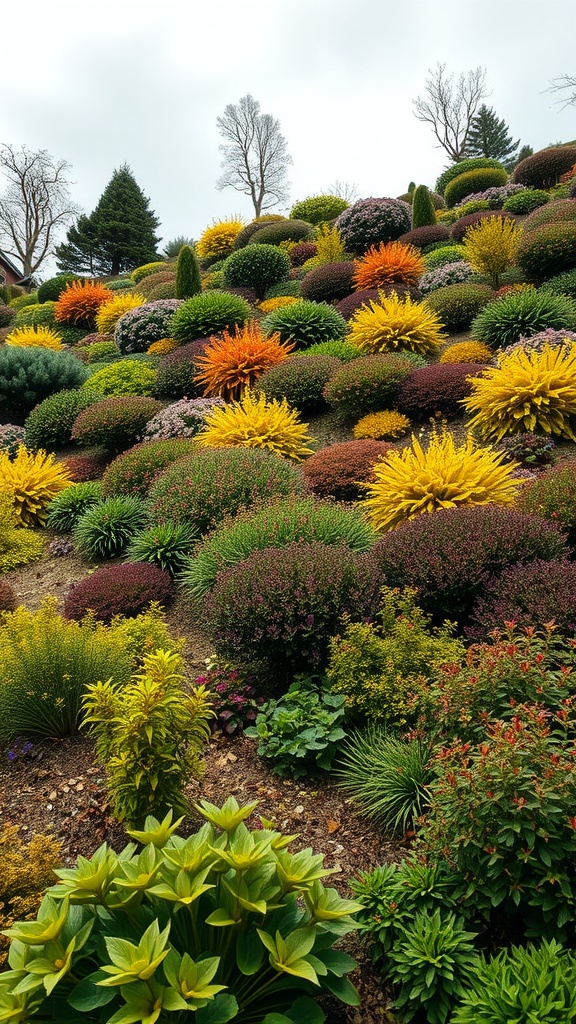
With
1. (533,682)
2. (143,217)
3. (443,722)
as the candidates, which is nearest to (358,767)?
(443,722)

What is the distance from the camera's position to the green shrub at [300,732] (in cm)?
384

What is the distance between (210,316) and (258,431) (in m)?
6.38

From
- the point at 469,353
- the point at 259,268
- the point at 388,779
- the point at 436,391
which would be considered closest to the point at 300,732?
the point at 388,779

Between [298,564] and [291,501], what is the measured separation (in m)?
1.57

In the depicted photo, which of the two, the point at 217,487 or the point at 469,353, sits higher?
the point at 469,353

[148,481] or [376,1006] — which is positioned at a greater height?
[148,481]

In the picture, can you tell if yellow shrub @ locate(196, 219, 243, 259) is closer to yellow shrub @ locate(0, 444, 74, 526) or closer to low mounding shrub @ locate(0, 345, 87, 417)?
low mounding shrub @ locate(0, 345, 87, 417)

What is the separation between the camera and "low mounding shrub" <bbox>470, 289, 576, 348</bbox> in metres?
10.3

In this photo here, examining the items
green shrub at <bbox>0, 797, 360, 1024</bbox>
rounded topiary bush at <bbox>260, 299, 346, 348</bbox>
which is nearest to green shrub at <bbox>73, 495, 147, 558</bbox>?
green shrub at <bbox>0, 797, 360, 1024</bbox>

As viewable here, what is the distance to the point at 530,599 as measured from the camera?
4094 millimetres

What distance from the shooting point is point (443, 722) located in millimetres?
3100

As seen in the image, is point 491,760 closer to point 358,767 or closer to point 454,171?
point 358,767

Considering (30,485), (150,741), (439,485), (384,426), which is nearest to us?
(150,741)

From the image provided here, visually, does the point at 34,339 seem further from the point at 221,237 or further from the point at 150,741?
the point at 150,741
